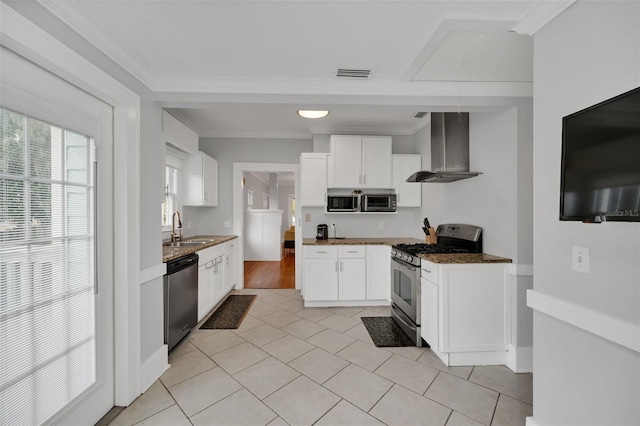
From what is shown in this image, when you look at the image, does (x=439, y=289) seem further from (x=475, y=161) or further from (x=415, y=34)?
(x=415, y=34)

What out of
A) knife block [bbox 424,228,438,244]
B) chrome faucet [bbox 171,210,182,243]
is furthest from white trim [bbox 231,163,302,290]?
knife block [bbox 424,228,438,244]

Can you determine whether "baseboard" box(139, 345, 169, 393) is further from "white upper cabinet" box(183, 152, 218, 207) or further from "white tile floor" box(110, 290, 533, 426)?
"white upper cabinet" box(183, 152, 218, 207)

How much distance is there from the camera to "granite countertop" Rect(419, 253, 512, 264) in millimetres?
2383

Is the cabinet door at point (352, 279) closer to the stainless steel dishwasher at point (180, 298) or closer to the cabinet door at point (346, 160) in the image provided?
the cabinet door at point (346, 160)

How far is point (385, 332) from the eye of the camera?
3.04 m

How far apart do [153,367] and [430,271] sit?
2501mm

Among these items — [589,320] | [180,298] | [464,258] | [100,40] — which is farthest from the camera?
[180,298]

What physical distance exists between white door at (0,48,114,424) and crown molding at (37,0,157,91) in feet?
1.00

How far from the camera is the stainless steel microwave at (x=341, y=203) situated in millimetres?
3988

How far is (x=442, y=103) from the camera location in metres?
2.29

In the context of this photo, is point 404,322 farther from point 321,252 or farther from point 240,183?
point 240,183

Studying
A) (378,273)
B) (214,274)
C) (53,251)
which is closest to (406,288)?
(378,273)

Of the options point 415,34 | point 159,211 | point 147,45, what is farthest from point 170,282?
point 415,34

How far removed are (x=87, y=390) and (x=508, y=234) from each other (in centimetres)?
336
